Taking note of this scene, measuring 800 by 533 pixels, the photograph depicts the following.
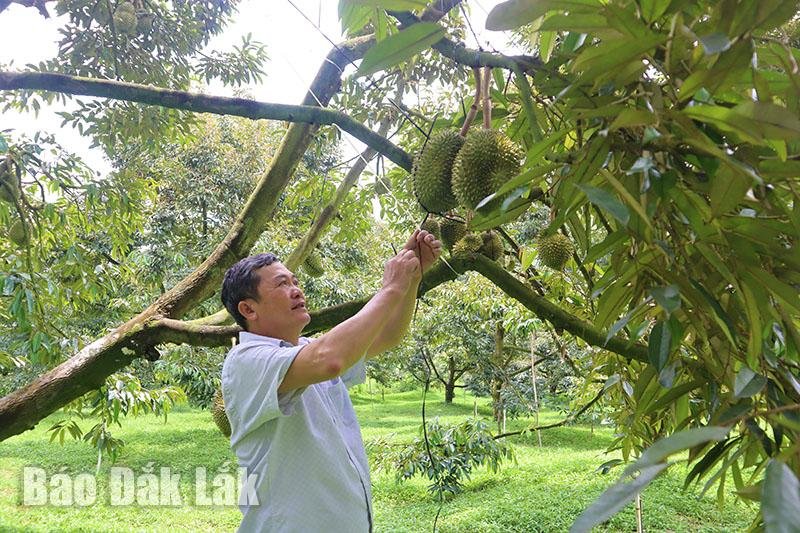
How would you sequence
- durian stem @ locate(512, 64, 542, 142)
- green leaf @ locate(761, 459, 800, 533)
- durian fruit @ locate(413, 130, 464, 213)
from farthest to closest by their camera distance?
durian fruit @ locate(413, 130, 464, 213) → durian stem @ locate(512, 64, 542, 142) → green leaf @ locate(761, 459, 800, 533)

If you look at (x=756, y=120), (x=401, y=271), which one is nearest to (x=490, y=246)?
(x=401, y=271)

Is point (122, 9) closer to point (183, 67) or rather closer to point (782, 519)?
→ point (183, 67)

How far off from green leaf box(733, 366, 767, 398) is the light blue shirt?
72 centimetres

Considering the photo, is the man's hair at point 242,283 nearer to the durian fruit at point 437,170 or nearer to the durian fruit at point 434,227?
the durian fruit at point 434,227

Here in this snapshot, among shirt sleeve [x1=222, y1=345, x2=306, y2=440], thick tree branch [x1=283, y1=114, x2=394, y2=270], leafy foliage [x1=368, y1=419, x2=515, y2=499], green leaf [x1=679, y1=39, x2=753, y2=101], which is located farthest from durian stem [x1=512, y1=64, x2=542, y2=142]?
leafy foliage [x1=368, y1=419, x2=515, y2=499]

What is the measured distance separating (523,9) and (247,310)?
0.96 m

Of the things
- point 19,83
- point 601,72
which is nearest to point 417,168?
point 601,72

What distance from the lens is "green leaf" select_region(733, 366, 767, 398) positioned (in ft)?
1.42

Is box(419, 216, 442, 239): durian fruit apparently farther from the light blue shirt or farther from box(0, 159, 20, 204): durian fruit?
box(0, 159, 20, 204): durian fruit

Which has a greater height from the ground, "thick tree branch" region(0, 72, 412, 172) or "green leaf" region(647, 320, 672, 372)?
"thick tree branch" region(0, 72, 412, 172)

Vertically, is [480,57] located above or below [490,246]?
above

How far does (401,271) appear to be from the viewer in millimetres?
1068

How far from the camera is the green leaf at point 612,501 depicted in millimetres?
283

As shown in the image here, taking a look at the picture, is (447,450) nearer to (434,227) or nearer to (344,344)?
(434,227)
